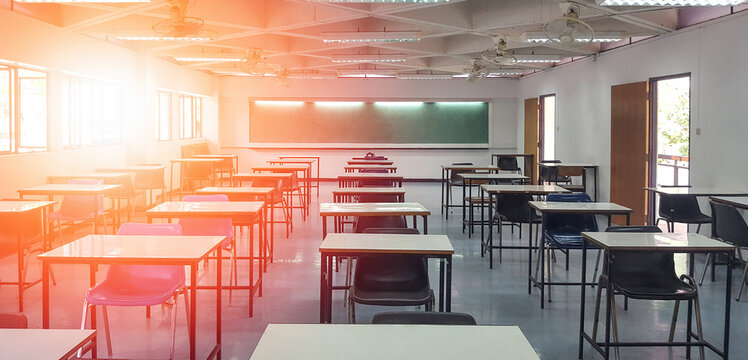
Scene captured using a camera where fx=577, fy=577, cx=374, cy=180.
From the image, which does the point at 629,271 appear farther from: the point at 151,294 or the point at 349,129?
the point at 349,129

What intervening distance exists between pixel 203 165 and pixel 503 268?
7.85 meters

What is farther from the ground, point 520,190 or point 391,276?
point 520,190

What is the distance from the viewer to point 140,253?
3.34 meters

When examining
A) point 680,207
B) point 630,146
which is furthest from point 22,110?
point 630,146

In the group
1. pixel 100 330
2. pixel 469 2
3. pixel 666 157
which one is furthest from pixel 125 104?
pixel 666 157

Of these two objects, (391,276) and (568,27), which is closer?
(391,276)

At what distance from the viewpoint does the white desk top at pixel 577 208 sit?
4.99 m

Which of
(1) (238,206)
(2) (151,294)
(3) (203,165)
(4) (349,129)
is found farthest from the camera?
(4) (349,129)

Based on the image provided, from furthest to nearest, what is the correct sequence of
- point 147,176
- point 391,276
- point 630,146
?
1. point 147,176
2. point 630,146
3. point 391,276

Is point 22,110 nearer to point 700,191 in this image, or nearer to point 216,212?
point 216,212

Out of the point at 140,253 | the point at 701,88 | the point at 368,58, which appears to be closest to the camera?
the point at 140,253

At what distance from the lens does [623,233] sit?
411 centimetres

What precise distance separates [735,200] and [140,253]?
562 centimetres

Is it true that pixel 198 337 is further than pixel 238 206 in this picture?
No
